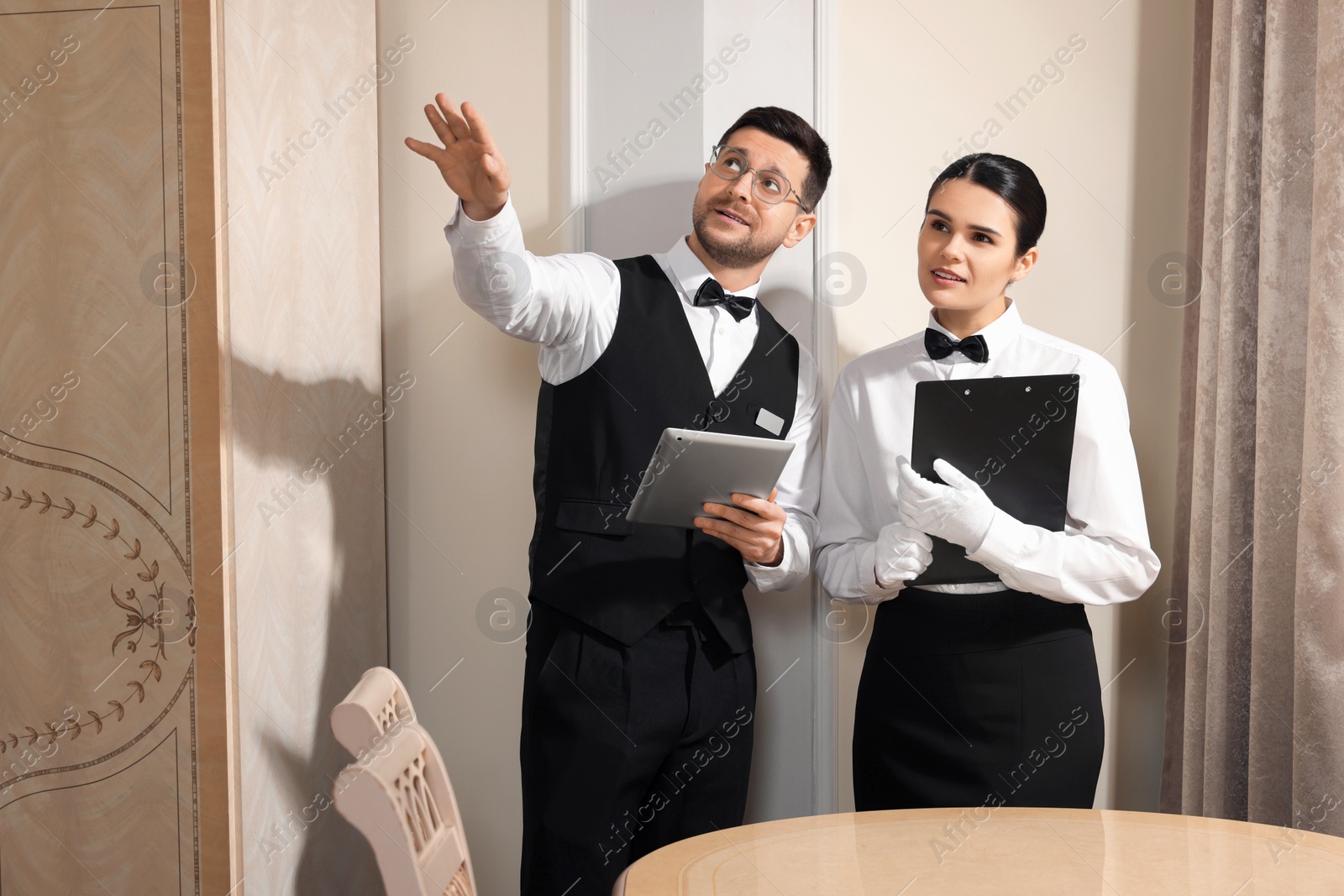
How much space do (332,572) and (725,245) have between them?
1.11 m

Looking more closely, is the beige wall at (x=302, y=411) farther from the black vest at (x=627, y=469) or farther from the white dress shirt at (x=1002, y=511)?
the white dress shirt at (x=1002, y=511)

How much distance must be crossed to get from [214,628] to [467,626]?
2.13ft

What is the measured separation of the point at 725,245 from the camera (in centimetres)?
184

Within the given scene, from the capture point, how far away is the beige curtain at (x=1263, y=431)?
1.68 m

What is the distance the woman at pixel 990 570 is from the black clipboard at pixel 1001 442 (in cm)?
4

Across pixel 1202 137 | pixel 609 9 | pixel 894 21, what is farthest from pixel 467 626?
pixel 1202 137

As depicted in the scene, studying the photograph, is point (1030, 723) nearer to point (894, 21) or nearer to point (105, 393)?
point (894, 21)

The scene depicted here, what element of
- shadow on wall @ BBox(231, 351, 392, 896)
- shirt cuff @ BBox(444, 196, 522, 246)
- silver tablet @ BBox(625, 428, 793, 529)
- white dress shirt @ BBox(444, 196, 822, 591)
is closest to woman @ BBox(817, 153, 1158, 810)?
white dress shirt @ BBox(444, 196, 822, 591)

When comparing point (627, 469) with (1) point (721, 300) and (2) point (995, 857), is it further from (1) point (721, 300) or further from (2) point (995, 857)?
(2) point (995, 857)

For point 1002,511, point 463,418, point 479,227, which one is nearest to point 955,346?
point 1002,511

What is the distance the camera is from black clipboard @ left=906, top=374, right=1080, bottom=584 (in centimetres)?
167

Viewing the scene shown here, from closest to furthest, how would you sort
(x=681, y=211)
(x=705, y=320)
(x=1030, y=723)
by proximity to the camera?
(x=1030, y=723) < (x=705, y=320) < (x=681, y=211)

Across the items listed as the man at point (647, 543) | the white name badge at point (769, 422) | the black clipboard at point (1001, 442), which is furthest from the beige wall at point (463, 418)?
the black clipboard at point (1001, 442)

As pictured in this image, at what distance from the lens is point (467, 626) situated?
2.24 m
